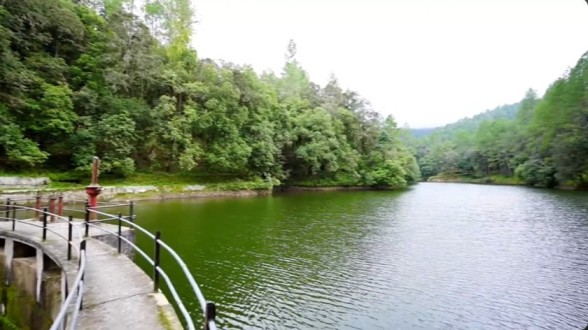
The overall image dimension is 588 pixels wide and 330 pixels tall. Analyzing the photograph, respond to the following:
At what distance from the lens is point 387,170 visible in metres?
50.8

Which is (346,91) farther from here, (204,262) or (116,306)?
(116,306)

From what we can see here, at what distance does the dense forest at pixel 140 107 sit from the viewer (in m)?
26.7

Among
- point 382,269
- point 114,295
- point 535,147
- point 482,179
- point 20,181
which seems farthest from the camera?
point 482,179

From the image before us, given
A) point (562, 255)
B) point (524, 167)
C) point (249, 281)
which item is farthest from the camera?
point (524, 167)

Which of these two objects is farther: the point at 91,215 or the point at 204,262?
the point at 204,262

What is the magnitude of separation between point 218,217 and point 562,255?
52.8 feet

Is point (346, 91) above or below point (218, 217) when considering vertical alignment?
above

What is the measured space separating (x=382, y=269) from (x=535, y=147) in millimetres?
56523

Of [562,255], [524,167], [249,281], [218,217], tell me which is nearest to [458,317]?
[249,281]

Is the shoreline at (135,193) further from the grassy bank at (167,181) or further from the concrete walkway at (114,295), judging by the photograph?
the concrete walkway at (114,295)

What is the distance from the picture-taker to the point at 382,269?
1197 centimetres

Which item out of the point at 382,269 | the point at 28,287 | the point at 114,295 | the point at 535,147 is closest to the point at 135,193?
the point at 28,287

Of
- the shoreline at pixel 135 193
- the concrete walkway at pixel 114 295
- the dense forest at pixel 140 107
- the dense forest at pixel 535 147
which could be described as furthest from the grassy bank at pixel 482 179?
the concrete walkway at pixel 114 295

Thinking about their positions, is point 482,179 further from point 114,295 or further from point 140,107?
point 114,295
